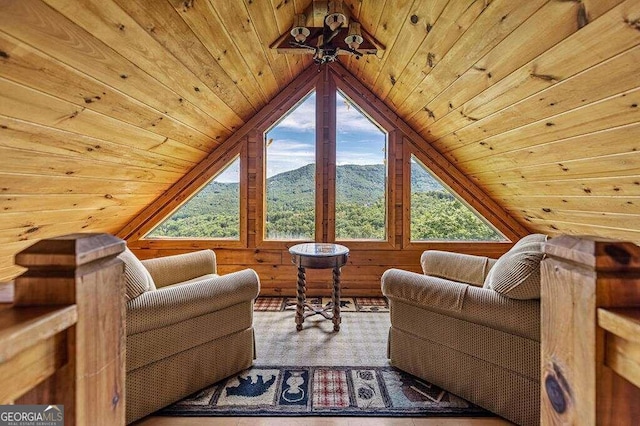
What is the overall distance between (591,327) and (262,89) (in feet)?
10.3

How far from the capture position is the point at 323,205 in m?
3.59

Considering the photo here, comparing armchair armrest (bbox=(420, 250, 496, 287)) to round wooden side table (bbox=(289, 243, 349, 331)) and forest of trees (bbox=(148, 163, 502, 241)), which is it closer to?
round wooden side table (bbox=(289, 243, 349, 331))

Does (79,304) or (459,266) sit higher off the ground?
(79,304)

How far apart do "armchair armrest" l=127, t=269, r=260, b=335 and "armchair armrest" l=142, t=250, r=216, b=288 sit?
28.3 inches

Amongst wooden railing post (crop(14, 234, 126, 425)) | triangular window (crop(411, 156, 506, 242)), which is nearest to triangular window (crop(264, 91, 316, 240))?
triangular window (crop(411, 156, 506, 242))

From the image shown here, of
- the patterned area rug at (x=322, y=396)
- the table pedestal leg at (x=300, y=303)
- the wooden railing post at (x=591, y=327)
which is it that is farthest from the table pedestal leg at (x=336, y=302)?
the wooden railing post at (x=591, y=327)

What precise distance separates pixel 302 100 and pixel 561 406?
355cm

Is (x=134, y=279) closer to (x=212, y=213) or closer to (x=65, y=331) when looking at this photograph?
(x=65, y=331)

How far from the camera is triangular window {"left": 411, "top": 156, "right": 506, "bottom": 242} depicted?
11.7ft

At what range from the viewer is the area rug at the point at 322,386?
168 cm

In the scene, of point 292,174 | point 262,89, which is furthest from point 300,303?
point 262,89

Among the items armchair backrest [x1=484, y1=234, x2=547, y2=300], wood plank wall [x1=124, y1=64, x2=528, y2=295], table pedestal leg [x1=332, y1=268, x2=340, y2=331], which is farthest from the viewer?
wood plank wall [x1=124, y1=64, x2=528, y2=295]

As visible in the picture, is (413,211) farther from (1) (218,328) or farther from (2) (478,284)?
(1) (218,328)

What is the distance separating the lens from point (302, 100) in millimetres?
3604
